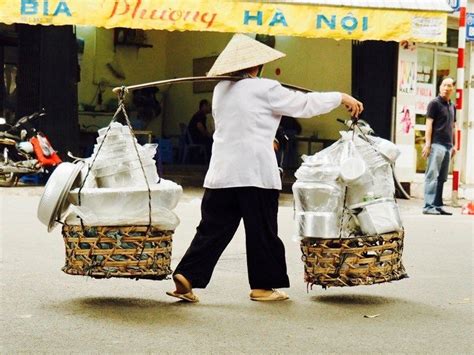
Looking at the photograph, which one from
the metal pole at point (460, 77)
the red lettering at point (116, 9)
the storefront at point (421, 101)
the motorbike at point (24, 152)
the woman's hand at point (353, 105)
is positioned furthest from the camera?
the storefront at point (421, 101)

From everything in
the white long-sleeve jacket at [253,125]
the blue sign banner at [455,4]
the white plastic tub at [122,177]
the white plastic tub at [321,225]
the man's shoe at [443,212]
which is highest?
A: the blue sign banner at [455,4]

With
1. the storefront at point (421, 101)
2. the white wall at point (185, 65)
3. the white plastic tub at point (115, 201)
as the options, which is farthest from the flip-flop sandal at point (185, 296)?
the white wall at point (185, 65)

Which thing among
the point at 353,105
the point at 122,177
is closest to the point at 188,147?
the point at 122,177

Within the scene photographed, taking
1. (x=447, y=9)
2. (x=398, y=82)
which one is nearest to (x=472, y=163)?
(x=398, y=82)

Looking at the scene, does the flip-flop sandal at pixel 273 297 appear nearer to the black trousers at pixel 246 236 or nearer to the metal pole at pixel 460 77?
the black trousers at pixel 246 236

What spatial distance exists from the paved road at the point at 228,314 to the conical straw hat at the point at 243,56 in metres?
1.45

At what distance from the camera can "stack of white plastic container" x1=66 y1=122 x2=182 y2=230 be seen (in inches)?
205

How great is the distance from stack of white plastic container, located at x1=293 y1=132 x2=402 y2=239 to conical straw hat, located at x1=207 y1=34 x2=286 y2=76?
27.9 inches

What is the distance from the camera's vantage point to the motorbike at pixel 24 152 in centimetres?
1295

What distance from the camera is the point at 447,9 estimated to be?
13.4 meters

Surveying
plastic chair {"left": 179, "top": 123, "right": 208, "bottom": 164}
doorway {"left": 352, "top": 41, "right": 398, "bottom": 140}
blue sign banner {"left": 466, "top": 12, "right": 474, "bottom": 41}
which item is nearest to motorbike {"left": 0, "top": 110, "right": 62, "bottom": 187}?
doorway {"left": 352, "top": 41, "right": 398, "bottom": 140}

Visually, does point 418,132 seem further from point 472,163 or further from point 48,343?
point 48,343

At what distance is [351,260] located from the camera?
17.7ft

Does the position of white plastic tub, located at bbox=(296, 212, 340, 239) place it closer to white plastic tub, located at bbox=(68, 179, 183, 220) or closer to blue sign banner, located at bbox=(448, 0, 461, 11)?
white plastic tub, located at bbox=(68, 179, 183, 220)
